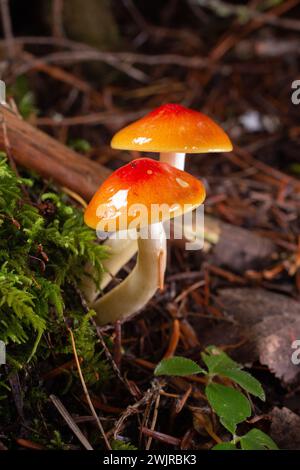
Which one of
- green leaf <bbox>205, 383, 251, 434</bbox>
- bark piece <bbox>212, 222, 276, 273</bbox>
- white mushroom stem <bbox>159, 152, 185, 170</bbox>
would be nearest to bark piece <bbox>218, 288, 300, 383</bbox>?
bark piece <bbox>212, 222, 276, 273</bbox>

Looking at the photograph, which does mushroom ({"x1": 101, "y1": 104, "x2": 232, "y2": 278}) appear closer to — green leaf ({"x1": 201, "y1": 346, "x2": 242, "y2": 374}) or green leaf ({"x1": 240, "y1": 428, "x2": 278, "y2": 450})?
green leaf ({"x1": 201, "y1": 346, "x2": 242, "y2": 374})

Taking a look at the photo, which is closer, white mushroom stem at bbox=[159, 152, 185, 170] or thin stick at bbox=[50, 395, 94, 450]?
thin stick at bbox=[50, 395, 94, 450]

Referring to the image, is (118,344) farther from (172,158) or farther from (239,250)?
(239,250)

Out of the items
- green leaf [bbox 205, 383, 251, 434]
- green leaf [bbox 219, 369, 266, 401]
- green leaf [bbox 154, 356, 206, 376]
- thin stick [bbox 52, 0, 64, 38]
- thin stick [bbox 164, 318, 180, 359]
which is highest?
thin stick [bbox 52, 0, 64, 38]

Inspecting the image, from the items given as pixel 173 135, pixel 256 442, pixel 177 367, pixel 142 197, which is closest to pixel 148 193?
pixel 142 197

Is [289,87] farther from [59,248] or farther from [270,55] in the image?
[59,248]

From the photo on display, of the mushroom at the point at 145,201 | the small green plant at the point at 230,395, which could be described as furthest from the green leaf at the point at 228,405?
the mushroom at the point at 145,201
